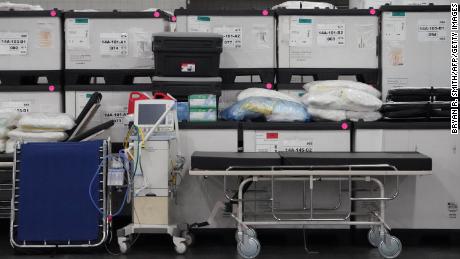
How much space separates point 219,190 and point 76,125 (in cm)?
98

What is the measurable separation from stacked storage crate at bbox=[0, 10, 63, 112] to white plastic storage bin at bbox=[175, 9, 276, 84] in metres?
0.86

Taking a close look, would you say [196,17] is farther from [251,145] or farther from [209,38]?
[251,145]

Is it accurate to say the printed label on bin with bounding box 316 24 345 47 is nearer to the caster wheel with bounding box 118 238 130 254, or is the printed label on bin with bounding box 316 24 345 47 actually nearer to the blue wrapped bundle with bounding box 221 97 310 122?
the blue wrapped bundle with bounding box 221 97 310 122

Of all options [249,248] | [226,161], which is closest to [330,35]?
[226,161]

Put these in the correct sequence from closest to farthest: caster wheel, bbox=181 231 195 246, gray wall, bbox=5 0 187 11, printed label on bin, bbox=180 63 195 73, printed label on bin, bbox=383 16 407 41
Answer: caster wheel, bbox=181 231 195 246 < printed label on bin, bbox=180 63 195 73 < printed label on bin, bbox=383 16 407 41 < gray wall, bbox=5 0 187 11

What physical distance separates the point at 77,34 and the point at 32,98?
0.53 m

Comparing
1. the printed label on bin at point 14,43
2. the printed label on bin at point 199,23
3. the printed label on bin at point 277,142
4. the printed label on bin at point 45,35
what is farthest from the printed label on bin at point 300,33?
the printed label on bin at point 14,43

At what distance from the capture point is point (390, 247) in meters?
3.24

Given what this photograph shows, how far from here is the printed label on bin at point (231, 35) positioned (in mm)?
3885

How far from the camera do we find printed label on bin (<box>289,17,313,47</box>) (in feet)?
12.7

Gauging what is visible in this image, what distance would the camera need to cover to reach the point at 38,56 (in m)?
3.88

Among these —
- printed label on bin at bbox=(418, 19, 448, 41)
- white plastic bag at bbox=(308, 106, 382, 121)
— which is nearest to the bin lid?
white plastic bag at bbox=(308, 106, 382, 121)

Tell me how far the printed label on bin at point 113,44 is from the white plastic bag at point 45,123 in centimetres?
58

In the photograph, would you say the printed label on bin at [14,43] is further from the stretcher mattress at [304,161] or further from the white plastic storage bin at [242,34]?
the stretcher mattress at [304,161]
